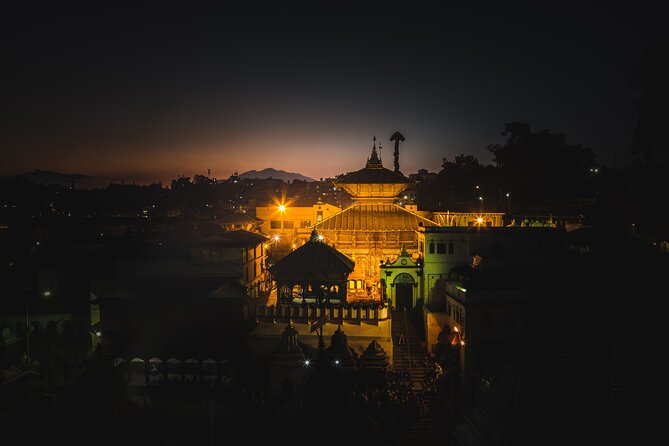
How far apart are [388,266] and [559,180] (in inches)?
1598

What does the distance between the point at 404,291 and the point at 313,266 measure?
8.28m

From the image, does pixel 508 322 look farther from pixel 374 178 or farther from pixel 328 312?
pixel 374 178

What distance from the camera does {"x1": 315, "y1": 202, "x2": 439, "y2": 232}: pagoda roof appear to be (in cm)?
3556

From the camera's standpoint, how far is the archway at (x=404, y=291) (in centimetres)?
3039

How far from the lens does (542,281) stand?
26219 millimetres

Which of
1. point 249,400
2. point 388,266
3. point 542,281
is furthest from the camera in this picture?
point 388,266

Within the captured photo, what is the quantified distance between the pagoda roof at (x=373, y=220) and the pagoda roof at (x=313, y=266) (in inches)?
392

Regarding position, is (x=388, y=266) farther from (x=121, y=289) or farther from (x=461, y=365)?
(x=121, y=289)

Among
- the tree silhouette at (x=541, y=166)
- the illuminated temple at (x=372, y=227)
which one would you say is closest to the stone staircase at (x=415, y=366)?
the illuminated temple at (x=372, y=227)

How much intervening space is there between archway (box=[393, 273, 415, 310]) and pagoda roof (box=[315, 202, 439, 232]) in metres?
5.62

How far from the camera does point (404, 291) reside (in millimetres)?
30625

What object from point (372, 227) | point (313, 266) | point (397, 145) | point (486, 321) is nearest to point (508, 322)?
point (486, 321)

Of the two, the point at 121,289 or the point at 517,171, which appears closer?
the point at 121,289

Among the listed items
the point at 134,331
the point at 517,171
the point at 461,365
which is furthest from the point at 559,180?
the point at 134,331
